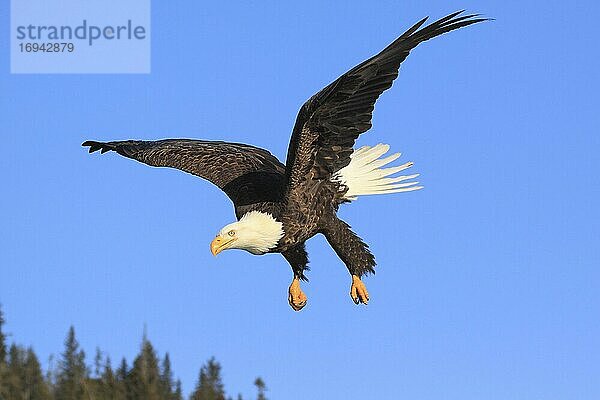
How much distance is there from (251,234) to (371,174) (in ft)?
7.53

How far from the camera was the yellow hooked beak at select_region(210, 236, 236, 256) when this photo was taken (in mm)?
11891

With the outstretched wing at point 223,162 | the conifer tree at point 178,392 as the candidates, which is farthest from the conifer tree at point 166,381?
the outstretched wing at point 223,162

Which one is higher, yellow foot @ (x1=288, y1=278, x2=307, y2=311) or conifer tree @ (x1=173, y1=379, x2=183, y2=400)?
conifer tree @ (x1=173, y1=379, x2=183, y2=400)

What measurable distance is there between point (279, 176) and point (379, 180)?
1.17 m

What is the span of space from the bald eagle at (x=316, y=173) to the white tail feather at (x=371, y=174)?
11 mm

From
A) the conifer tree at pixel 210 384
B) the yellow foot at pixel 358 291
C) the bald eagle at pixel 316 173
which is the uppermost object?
the conifer tree at pixel 210 384

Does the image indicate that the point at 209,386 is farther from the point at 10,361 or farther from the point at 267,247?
the point at 267,247

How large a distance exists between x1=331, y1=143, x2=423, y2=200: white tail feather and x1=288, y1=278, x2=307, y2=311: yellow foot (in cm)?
101

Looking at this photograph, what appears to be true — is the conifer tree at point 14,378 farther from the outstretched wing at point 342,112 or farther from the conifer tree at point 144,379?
the outstretched wing at point 342,112

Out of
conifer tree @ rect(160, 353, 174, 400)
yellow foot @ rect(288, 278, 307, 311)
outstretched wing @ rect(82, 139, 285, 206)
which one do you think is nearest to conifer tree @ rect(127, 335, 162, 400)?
conifer tree @ rect(160, 353, 174, 400)

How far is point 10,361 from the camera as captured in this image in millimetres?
48156

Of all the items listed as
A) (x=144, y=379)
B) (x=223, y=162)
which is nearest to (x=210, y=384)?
(x=144, y=379)

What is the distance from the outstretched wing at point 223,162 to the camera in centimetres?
1292

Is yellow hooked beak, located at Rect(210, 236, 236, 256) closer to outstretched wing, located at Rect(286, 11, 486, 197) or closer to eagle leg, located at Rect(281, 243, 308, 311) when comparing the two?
outstretched wing, located at Rect(286, 11, 486, 197)
